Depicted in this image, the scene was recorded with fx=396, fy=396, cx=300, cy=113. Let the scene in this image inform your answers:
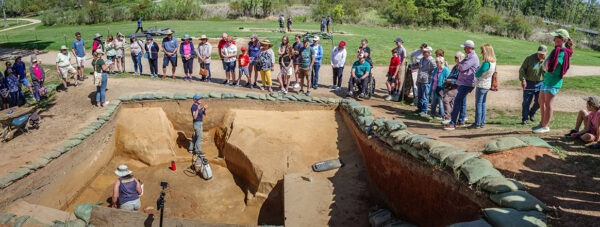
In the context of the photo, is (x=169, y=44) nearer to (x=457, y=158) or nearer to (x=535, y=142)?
(x=457, y=158)

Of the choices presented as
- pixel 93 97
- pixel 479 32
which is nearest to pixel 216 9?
pixel 479 32

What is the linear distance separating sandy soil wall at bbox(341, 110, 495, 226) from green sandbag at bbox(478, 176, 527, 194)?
169mm

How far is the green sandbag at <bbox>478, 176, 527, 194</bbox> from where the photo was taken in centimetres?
509

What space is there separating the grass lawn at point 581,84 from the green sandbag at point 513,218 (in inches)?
480

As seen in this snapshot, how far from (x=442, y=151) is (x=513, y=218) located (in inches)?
79.2

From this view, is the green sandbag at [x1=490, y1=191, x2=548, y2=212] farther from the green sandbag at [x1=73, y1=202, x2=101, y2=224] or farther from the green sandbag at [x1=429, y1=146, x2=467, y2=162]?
the green sandbag at [x1=73, y1=202, x2=101, y2=224]

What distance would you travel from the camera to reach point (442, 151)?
21.0 feet

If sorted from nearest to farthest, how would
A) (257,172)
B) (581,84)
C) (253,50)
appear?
(257,172) < (253,50) < (581,84)

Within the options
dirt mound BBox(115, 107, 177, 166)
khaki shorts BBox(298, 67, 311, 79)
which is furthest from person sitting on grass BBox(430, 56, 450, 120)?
dirt mound BBox(115, 107, 177, 166)

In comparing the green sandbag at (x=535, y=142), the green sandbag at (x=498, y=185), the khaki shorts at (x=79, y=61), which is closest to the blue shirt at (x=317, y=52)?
the green sandbag at (x=535, y=142)

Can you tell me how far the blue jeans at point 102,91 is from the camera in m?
12.0

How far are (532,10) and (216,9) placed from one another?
245ft

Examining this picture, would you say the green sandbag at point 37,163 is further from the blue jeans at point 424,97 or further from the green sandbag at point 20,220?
the blue jeans at point 424,97

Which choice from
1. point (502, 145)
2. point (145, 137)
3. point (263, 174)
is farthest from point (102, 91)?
point (502, 145)
